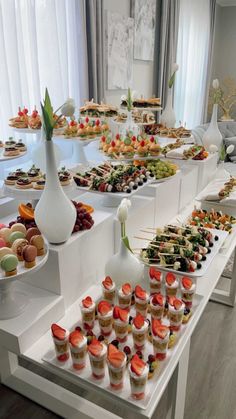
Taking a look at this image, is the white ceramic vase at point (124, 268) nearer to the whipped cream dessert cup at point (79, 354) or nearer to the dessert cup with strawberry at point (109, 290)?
the dessert cup with strawberry at point (109, 290)

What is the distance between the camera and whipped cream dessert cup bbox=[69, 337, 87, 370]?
92 centimetres

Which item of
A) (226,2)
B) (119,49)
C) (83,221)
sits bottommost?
(83,221)

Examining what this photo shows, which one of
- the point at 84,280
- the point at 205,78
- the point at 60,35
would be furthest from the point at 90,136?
the point at 205,78

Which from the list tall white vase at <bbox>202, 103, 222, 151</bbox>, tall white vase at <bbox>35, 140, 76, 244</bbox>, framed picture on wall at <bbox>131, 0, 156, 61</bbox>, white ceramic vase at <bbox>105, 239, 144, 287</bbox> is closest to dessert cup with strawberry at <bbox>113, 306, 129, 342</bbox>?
white ceramic vase at <bbox>105, 239, 144, 287</bbox>

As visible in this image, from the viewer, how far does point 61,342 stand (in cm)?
94

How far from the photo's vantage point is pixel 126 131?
7.13 feet

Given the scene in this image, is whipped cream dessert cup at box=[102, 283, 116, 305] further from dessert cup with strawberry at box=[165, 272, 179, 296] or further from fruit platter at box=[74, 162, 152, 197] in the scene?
fruit platter at box=[74, 162, 152, 197]

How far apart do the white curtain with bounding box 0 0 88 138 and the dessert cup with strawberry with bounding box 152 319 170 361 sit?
6.45 ft

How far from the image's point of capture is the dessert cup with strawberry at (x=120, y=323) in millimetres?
1003

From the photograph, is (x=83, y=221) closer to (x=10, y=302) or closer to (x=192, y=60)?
(x=10, y=302)

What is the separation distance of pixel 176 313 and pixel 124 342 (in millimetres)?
177

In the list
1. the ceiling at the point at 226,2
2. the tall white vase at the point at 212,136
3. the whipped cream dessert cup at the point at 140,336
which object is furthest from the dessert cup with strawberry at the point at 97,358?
the ceiling at the point at 226,2

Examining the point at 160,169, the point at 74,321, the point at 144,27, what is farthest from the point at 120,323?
the point at 144,27

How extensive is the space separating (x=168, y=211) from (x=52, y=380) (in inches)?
41.3
